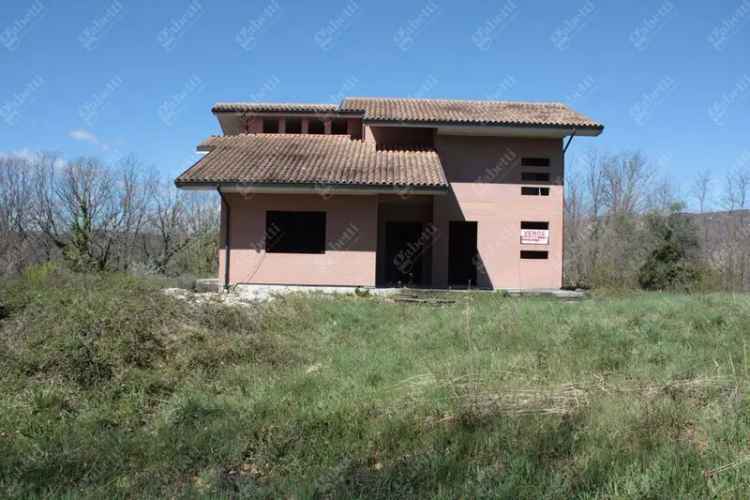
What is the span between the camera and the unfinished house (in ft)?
47.0

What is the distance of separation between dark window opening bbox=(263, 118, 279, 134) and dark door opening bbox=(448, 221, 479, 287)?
6.92 metres

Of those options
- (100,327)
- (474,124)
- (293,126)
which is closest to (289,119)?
(293,126)

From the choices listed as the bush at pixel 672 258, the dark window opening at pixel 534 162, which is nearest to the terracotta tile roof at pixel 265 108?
the dark window opening at pixel 534 162

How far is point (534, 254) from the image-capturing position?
52.5 feet

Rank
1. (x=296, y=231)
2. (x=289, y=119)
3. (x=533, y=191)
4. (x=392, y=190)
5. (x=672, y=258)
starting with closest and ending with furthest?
(x=392, y=190)
(x=296, y=231)
(x=533, y=191)
(x=289, y=119)
(x=672, y=258)

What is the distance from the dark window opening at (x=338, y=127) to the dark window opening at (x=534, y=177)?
6251 millimetres

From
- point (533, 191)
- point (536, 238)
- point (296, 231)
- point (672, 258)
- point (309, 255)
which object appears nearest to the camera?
point (309, 255)

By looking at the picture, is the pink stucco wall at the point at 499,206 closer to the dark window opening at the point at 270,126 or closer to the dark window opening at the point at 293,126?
the dark window opening at the point at 293,126

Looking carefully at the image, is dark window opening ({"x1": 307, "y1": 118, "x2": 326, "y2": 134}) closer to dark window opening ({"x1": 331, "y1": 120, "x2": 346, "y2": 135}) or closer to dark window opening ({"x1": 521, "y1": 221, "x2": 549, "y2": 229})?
dark window opening ({"x1": 331, "y1": 120, "x2": 346, "y2": 135})

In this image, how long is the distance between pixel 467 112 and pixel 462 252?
4340 millimetres

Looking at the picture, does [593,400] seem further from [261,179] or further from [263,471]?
[261,179]
